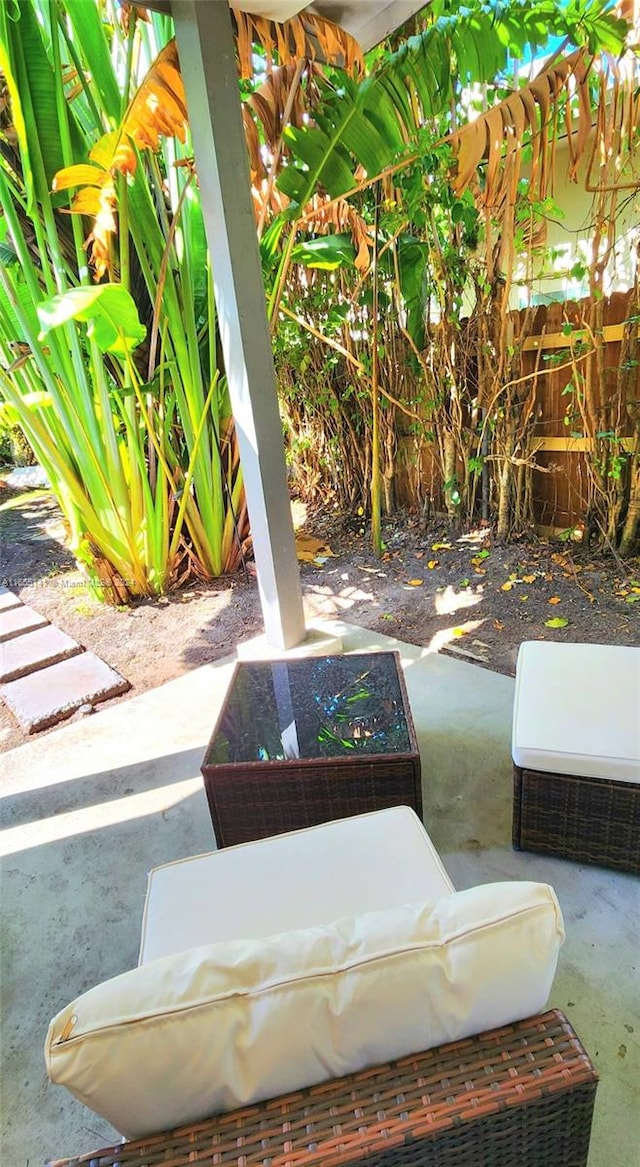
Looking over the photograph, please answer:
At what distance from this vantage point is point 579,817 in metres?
1.57

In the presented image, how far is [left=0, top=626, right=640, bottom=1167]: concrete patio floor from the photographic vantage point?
1.24 meters

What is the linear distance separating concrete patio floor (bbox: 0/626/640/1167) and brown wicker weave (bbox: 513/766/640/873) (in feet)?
0.22

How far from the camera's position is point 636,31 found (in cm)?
260

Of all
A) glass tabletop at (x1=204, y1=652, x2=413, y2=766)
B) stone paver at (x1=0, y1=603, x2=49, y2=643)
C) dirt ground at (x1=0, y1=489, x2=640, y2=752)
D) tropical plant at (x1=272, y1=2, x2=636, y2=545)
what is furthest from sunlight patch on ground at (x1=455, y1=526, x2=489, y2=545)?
stone paver at (x1=0, y1=603, x2=49, y2=643)

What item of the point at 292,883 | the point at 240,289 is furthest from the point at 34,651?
the point at 292,883

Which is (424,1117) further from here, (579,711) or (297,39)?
(297,39)

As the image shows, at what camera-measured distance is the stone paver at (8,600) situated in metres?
3.86

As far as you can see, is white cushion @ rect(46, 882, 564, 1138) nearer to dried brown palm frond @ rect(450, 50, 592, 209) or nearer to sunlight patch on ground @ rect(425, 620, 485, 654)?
sunlight patch on ground @ rect(425, 620, 485, 654)

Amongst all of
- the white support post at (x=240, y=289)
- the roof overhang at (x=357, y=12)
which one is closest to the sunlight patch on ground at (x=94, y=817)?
the white support post at (x=240, y=289)

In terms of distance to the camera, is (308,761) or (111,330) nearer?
(308,761)

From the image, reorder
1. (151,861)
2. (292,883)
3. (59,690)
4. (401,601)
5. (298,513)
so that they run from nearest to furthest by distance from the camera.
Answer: (292,883) < (151,861) < (59,690) < (401,601) < (298,513)

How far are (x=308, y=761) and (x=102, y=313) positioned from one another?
6.98 ft

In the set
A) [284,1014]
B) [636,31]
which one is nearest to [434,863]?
[284,1014]

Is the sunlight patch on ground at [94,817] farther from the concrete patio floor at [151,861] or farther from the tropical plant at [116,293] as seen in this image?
the tropical plant at [116,293]
